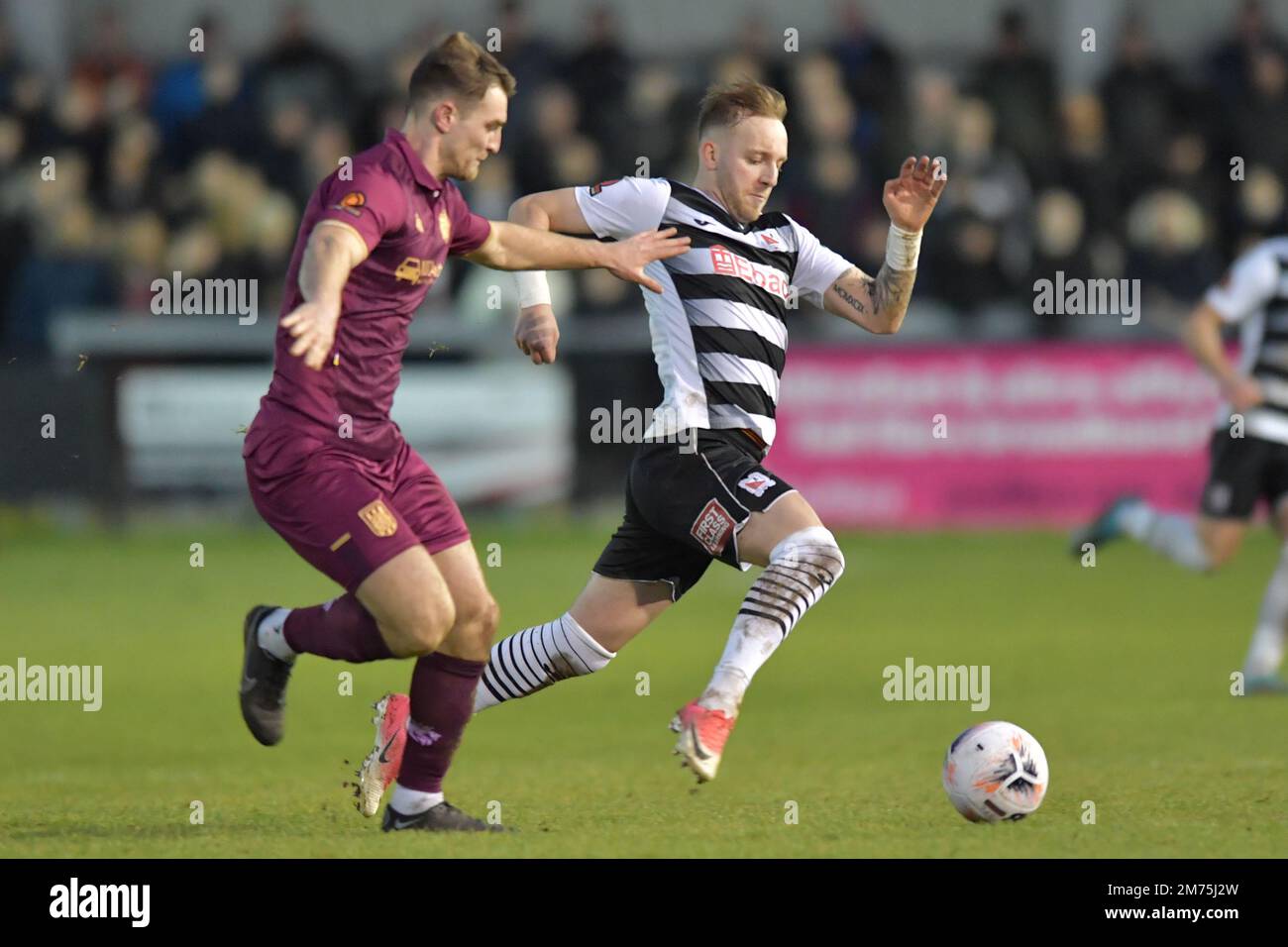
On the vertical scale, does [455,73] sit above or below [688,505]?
above

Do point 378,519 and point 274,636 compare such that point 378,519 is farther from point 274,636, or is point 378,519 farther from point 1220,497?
point 1220,497

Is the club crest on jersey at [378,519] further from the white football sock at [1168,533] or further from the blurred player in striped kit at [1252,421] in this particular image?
the white football sock at [1168,533]

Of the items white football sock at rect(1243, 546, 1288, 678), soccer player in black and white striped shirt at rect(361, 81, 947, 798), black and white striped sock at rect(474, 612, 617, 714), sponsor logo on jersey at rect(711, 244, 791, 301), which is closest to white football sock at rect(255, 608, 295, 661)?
black and white striped sock at rect(474, 612, 617, 714)

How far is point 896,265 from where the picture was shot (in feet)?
25.2

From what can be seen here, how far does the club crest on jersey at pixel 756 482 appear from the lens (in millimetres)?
7113

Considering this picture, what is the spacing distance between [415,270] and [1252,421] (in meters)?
5.59

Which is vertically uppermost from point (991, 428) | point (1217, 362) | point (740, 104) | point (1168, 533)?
point (991, 428)

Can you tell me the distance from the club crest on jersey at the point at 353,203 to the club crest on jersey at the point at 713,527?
158 centimetres

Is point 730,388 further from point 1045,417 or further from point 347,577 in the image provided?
point 1045,417

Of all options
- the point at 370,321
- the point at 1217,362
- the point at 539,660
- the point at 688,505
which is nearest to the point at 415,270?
the point at 370,321

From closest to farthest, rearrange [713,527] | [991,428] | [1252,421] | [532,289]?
[713,527], [532,289], [1252,421], [991,428]

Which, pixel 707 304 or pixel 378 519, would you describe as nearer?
pixel 378 519

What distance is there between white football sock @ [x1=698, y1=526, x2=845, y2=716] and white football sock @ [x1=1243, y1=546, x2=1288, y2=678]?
14.5ft
